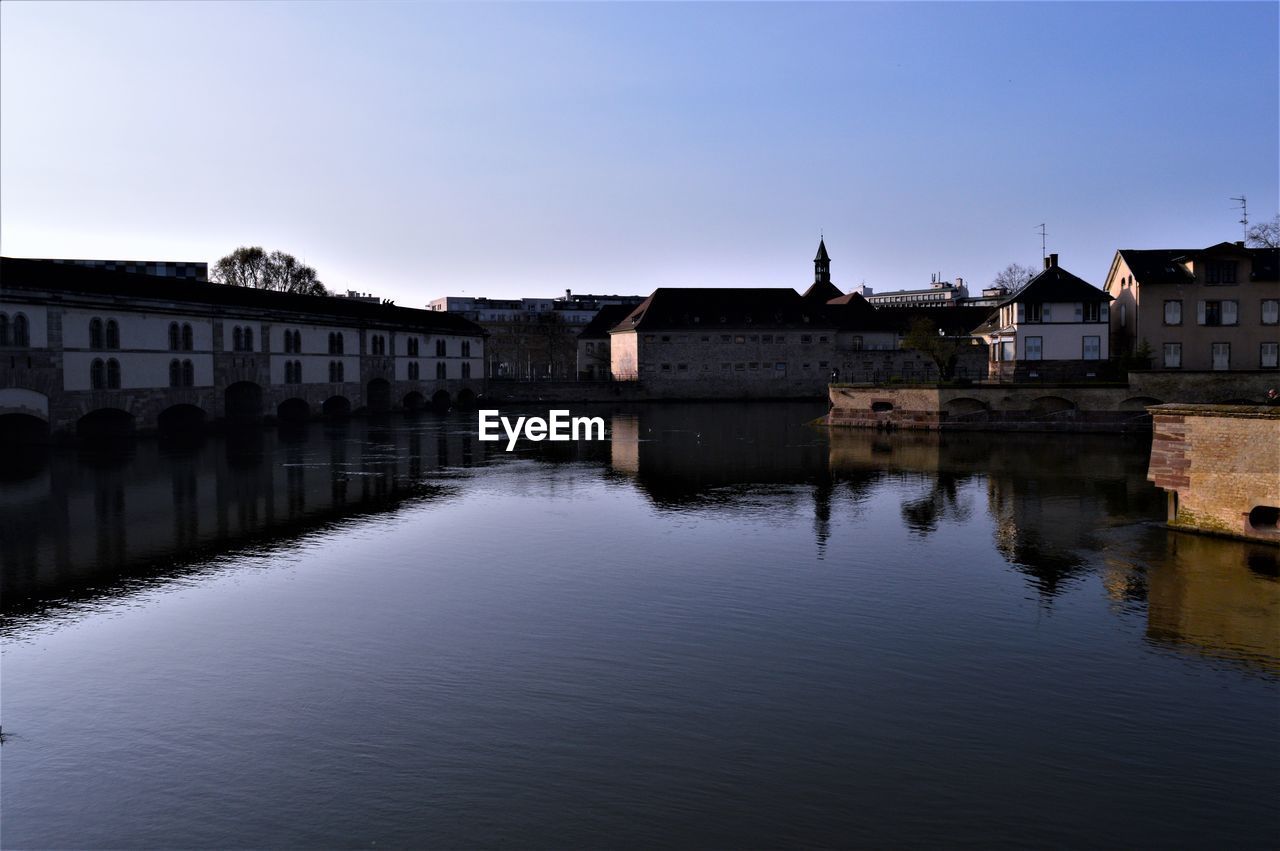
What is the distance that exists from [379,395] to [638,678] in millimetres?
67142

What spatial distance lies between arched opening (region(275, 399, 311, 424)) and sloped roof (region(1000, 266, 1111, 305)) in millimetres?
47834

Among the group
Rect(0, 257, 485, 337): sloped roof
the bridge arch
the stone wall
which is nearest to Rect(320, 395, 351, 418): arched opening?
Rect(0, 257, 485, 337): sloped roof

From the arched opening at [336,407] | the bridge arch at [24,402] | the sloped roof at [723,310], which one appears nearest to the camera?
the bridge arch at [24,402]

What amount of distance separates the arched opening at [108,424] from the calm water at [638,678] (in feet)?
86.1

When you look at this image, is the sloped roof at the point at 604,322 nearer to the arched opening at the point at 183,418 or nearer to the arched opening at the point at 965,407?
the arched opening at the point at 183,418

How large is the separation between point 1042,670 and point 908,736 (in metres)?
3.34

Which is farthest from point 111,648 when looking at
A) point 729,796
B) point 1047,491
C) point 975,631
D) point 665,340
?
point 665,340

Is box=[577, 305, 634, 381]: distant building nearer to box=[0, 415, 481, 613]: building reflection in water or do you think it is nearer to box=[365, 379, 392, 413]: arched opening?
box=[365, 379, 392, 413]: arched opening

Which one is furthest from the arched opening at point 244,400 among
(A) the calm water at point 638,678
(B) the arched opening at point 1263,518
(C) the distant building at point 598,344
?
(B) the arched opening at point 1263,518

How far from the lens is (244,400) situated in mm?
61625

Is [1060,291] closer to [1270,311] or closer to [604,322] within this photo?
[1270,311]

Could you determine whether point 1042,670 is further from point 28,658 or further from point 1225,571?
point 28,658

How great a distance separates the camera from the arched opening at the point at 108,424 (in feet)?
166

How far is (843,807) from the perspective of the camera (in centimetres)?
949
